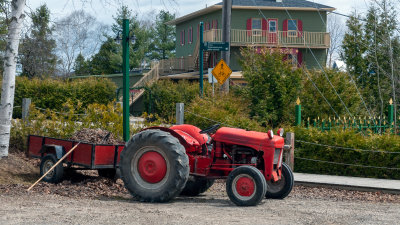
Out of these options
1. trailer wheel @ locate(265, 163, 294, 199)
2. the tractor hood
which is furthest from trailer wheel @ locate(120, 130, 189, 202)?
trailer wheel @ locate(265, 163, 294, 199)

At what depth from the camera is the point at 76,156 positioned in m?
11.8

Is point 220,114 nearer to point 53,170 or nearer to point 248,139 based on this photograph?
point 53,170

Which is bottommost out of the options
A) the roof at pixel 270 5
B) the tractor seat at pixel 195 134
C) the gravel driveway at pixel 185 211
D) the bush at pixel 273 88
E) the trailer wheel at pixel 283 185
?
the gravel driveway at pixel 185 211

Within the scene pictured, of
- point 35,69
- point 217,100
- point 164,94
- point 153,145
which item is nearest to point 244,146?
point 153,145

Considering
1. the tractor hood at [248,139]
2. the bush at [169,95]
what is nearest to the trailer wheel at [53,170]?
the tractor hood at [248,139]

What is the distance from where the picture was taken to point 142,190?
10.3 metres

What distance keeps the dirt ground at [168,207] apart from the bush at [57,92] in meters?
21.1

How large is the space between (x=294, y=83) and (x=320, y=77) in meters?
1.29

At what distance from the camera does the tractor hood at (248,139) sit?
10.1 meters

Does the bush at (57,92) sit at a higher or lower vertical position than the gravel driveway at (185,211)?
higher

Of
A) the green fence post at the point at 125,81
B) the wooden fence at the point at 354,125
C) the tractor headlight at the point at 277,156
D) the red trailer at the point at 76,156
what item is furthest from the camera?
the wooden fence at the point at 354,125

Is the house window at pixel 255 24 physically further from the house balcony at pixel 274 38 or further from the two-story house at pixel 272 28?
the house balcony at pixel 274 38

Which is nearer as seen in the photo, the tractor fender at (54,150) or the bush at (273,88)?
the tractor fender at (54,150)

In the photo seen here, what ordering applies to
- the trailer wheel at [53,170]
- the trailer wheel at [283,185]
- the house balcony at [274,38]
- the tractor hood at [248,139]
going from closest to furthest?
the tractor hood at [248,139] < the trailer wheel at [283,185] < the trailer wheel at [53,170] < the house balcony at [274,38]
